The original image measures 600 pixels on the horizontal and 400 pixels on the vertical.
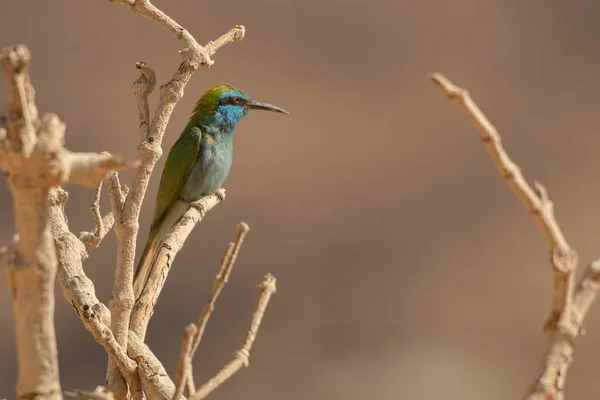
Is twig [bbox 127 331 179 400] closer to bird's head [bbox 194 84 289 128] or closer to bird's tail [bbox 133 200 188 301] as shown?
bird's tail [bbox 133 200 188 301]

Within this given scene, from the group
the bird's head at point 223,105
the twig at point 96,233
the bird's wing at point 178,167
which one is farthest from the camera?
the bird's head at point 223,105

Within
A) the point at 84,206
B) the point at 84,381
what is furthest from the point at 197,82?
the point at 84,381

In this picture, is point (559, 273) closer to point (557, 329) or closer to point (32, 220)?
point (557, 329)

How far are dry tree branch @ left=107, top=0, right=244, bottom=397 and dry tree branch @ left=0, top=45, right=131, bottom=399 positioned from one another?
25.8 inches

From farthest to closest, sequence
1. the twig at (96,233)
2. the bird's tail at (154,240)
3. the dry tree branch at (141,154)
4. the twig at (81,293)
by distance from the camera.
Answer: the bird's tail at (154,240) → the twig at (96,233) → the dry tree branch at (141,154) → the twig at (81,293)

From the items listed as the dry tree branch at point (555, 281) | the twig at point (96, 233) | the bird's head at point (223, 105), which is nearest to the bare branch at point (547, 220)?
the dry tree branch at point (555, 281)

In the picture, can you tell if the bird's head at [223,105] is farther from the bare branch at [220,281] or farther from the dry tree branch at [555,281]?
the dry tree branch at [555,281]

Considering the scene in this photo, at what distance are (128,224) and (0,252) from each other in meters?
0.72

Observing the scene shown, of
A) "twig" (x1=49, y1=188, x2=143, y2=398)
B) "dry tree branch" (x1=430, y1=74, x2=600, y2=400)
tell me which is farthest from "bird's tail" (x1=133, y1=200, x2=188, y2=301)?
"dry tree branch" (x1=430, y1=74, x2=600, y2=400)

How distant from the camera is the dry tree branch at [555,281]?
71 centimetres

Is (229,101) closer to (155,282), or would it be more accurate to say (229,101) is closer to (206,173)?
(206,173)

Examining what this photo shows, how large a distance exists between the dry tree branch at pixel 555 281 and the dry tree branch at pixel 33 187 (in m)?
0.29

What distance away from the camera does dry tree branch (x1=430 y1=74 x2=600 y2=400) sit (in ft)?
2.31

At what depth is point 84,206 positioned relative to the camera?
5777 mm
